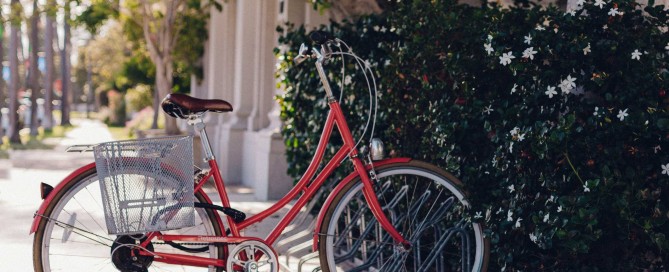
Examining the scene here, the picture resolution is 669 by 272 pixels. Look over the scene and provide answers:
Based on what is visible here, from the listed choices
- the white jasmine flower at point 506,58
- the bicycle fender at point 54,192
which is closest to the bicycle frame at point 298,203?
the bicycle fender at point 54,192

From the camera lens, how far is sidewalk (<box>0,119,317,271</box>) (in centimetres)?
592

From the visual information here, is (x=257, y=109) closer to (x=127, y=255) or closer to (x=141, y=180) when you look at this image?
(x=127, y=255)

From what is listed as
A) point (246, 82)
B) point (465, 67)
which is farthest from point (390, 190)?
point (246, 82)

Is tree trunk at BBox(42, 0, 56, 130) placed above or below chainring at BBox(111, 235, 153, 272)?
below

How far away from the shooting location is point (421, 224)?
14.4 ft

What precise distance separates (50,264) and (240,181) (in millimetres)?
7739

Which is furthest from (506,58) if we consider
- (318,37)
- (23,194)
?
(23,194)

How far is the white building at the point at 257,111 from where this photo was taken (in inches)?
370

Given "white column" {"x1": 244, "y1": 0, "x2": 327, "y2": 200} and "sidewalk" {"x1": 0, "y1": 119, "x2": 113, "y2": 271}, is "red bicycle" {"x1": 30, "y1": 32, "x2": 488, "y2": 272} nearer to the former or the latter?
"sidewalk" {"x1": 0, "y1": 119, "x2": 113, "y2": 271}

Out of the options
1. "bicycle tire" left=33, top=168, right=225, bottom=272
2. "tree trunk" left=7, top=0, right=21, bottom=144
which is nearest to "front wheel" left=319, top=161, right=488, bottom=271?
"bicycle tire" left=33, top=168, right=225, bottom=272

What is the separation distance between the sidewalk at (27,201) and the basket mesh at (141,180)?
612mm

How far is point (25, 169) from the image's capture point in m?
13.8

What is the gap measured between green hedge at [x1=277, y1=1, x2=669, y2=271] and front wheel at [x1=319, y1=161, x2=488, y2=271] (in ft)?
0.39

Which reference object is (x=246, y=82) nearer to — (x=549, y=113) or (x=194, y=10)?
(x=194, y=10)
